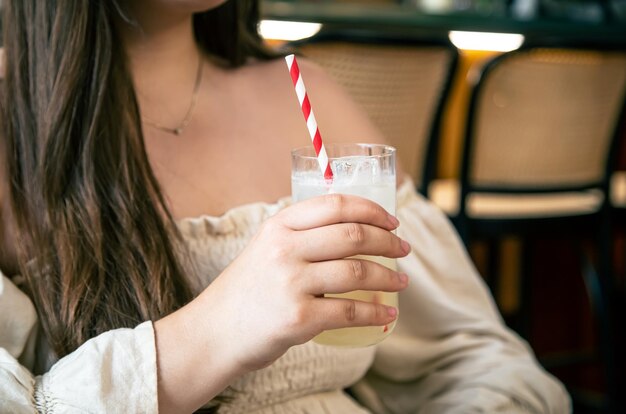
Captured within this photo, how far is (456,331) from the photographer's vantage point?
1.37 metres

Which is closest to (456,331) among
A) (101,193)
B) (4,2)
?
(101,193)

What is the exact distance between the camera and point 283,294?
0.86m

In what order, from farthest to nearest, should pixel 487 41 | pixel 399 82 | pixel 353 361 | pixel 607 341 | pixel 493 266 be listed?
pixel 487 41 < pixel 493 266 < pixel 607 341 < pixel 399 82 < pixel 353 361


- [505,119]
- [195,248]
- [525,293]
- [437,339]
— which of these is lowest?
[525,293]

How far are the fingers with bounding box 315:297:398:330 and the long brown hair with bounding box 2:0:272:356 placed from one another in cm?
28

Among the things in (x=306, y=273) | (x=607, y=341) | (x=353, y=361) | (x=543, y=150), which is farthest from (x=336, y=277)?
(x=607, y=341)

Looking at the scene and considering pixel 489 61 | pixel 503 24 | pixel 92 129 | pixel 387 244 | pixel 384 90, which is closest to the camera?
pixel 387 244

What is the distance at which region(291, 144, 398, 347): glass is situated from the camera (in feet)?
3.12

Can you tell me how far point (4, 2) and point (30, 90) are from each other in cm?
14

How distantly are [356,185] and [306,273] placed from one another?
14cm

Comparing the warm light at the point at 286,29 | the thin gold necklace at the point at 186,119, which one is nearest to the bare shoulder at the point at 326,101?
the thin gold necklace at the point at 186,119

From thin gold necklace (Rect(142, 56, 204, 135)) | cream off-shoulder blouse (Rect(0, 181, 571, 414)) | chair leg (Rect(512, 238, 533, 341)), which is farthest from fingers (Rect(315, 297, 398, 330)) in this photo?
chair leg (Rect(512, 238, 533, 341))

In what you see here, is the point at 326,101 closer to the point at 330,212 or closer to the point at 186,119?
the point at 186,119

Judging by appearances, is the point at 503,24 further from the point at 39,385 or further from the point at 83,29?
the point at 39,385
